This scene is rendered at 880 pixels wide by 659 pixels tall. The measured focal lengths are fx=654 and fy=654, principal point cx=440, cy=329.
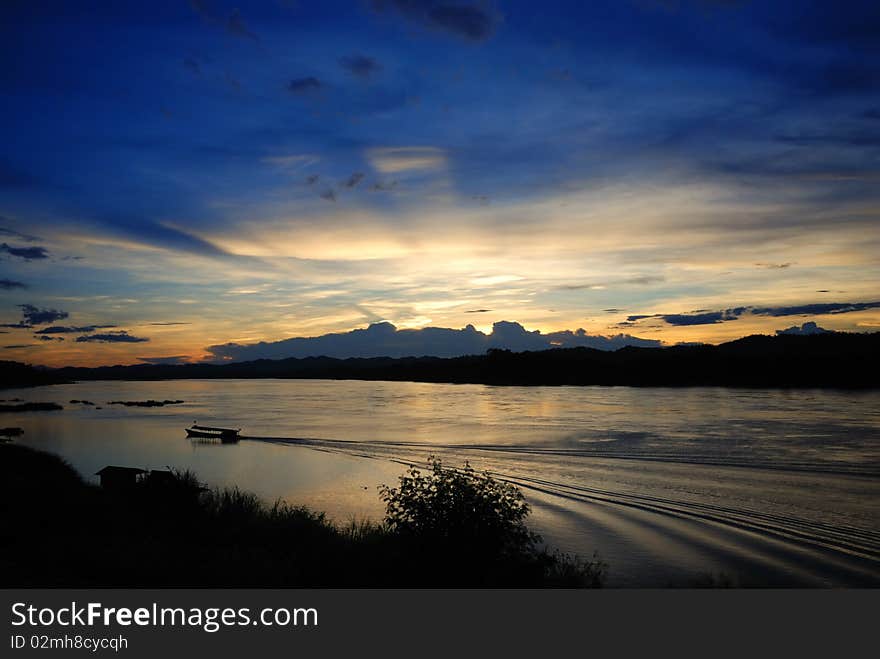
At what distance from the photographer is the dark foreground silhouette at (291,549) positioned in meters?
10.3

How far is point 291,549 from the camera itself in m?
13.1

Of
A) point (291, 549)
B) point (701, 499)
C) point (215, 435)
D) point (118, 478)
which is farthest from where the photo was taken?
point (215, 435)

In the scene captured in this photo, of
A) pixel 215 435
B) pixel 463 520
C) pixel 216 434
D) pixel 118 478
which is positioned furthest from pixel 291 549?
pixel 216 434

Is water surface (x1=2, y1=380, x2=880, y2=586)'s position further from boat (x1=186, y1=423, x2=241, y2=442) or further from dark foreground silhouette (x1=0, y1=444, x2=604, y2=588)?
dark foreground silhouette (x1=0, y1=444, x2=604, y2=588)

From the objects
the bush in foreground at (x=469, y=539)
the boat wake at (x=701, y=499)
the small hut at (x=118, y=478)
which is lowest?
the boat wake at (x=701, y=499)

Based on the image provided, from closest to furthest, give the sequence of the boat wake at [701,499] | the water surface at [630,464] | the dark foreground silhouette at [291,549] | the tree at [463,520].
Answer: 1. the dark foreground silhouette at [291,549]
2. the tree at [463,520]
3. the boat wake at [701,499]
4. the water surface at [630,464]

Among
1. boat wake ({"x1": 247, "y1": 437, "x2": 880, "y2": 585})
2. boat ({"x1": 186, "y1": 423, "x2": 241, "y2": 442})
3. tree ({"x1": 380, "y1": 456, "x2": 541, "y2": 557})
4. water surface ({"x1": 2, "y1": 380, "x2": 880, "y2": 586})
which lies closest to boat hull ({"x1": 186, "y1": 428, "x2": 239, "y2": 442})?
boat ({"x1": 186, "y1": 423, "x2": 241, "y2": 442})

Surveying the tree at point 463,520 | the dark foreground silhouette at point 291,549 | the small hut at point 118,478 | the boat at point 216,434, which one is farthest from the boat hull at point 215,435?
the tree at point 463,520

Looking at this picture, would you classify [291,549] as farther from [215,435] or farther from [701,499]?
[215,435]

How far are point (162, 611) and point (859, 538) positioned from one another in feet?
59.7

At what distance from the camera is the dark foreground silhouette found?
10.3 m

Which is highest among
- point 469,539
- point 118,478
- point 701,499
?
point 469,539

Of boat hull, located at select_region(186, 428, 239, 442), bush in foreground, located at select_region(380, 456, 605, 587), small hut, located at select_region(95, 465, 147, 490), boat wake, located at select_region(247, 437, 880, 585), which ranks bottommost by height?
boat hull, located at select_region(186, 428, 239, 442)

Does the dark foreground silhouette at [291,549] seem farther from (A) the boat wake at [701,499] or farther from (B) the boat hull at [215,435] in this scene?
(B) the boat hull at [215,435]
